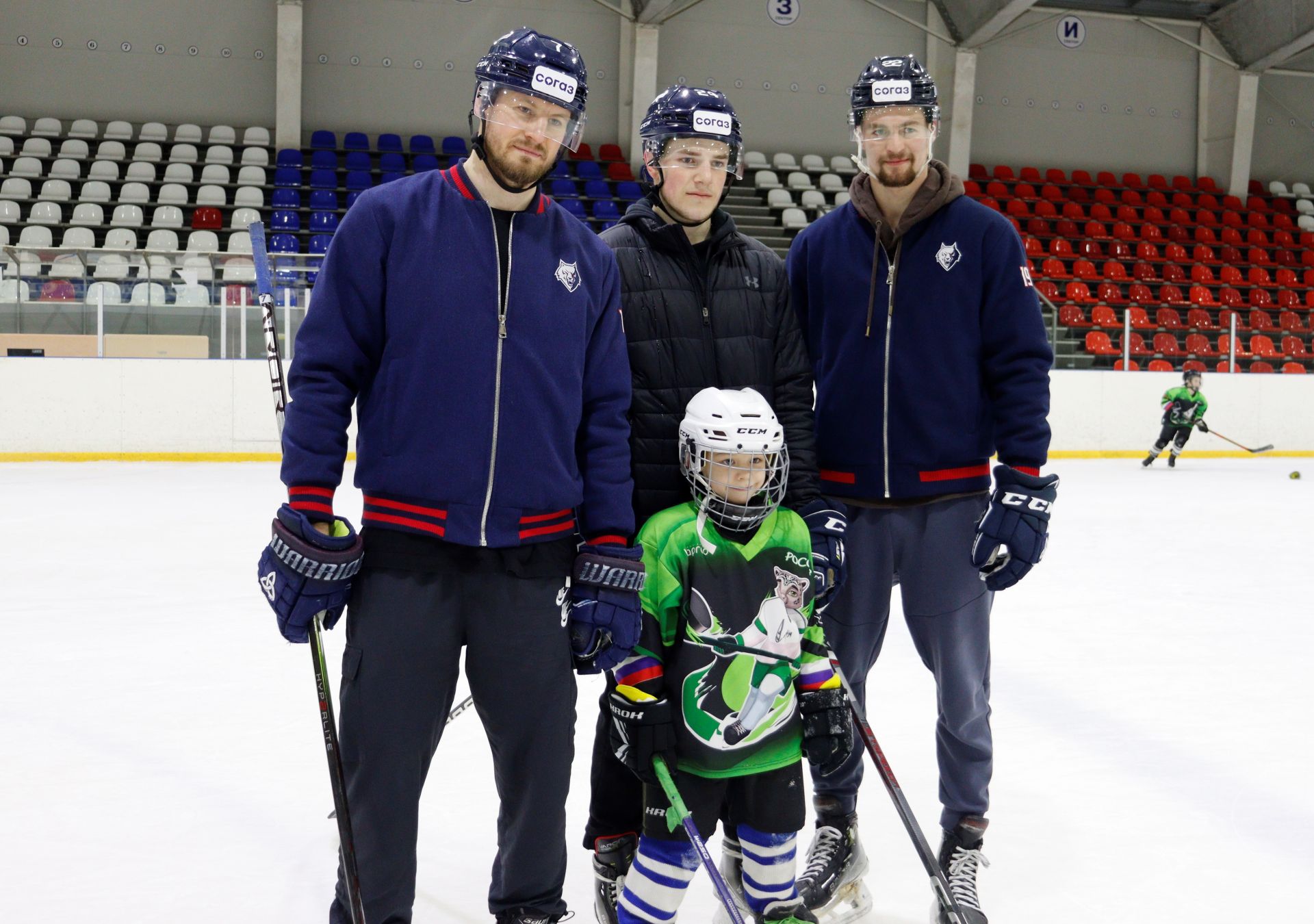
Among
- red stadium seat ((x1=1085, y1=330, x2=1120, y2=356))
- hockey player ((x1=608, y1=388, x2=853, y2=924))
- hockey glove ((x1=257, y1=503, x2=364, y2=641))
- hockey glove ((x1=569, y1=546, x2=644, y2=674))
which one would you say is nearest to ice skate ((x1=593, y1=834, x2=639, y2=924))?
hockey player ((x1=608, y1=388, x2=853, y2=924))

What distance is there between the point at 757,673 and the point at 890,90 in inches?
42.7

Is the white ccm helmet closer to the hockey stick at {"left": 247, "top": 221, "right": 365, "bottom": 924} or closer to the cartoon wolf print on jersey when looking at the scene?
the cartoon wolf print on jersey

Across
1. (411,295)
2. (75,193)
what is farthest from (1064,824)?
(75,193)

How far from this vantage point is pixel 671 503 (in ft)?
6.64

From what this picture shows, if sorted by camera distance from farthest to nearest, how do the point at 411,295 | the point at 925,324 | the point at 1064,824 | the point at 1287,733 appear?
1. the point at 1287,733
2. the point at 1064,824
3. the point at 925,324
4. the point at 411,295

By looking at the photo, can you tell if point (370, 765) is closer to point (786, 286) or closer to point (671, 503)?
point (671, 503)

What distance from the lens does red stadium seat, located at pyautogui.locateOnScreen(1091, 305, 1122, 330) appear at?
1166cm

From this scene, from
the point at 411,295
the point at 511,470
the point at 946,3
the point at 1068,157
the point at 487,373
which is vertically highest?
the point at 946,3

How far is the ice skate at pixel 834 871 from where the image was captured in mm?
2139

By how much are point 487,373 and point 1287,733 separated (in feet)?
8.23

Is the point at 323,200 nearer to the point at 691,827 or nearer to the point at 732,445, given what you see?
the point at 732,445

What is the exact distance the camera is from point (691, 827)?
1771 millimetres

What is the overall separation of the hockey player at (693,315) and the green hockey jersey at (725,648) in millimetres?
110

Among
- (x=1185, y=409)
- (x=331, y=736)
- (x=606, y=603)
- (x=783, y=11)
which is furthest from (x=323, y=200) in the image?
(x=606, y=603)
